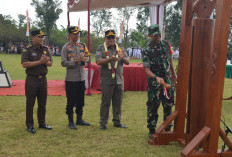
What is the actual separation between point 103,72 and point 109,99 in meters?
0.49

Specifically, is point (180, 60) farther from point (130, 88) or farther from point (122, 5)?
point (122, 5)

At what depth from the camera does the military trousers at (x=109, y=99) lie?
4570mm

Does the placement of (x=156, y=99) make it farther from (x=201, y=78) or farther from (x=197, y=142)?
(x=197, y=142)

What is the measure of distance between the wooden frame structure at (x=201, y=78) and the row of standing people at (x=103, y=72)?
13.4 inches

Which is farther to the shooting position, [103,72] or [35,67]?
[103,72]

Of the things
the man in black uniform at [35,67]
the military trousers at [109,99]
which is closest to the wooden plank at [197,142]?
the military trousers at [109,99]

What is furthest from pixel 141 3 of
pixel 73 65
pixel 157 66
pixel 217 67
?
pixel 217 67

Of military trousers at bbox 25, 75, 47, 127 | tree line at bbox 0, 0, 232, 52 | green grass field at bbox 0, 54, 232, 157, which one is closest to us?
green grass field at bbox 0, 54, 232, 157

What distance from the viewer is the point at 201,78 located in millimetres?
3498

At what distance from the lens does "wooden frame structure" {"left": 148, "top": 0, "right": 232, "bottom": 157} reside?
299cm

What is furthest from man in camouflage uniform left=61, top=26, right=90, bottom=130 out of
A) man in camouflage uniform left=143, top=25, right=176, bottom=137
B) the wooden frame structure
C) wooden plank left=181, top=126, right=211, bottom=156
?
wooden plank left=181, top=126, right=211, bottom=156

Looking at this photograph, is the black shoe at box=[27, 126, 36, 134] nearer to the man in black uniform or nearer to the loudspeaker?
the man in black uniform

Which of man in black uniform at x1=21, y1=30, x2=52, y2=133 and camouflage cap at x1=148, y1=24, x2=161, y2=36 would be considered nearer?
camouflage cap at x1=148, y1=24, x2=161, y2=36

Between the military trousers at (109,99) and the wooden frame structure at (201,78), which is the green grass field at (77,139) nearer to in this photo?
the military trousers at (109,99)
